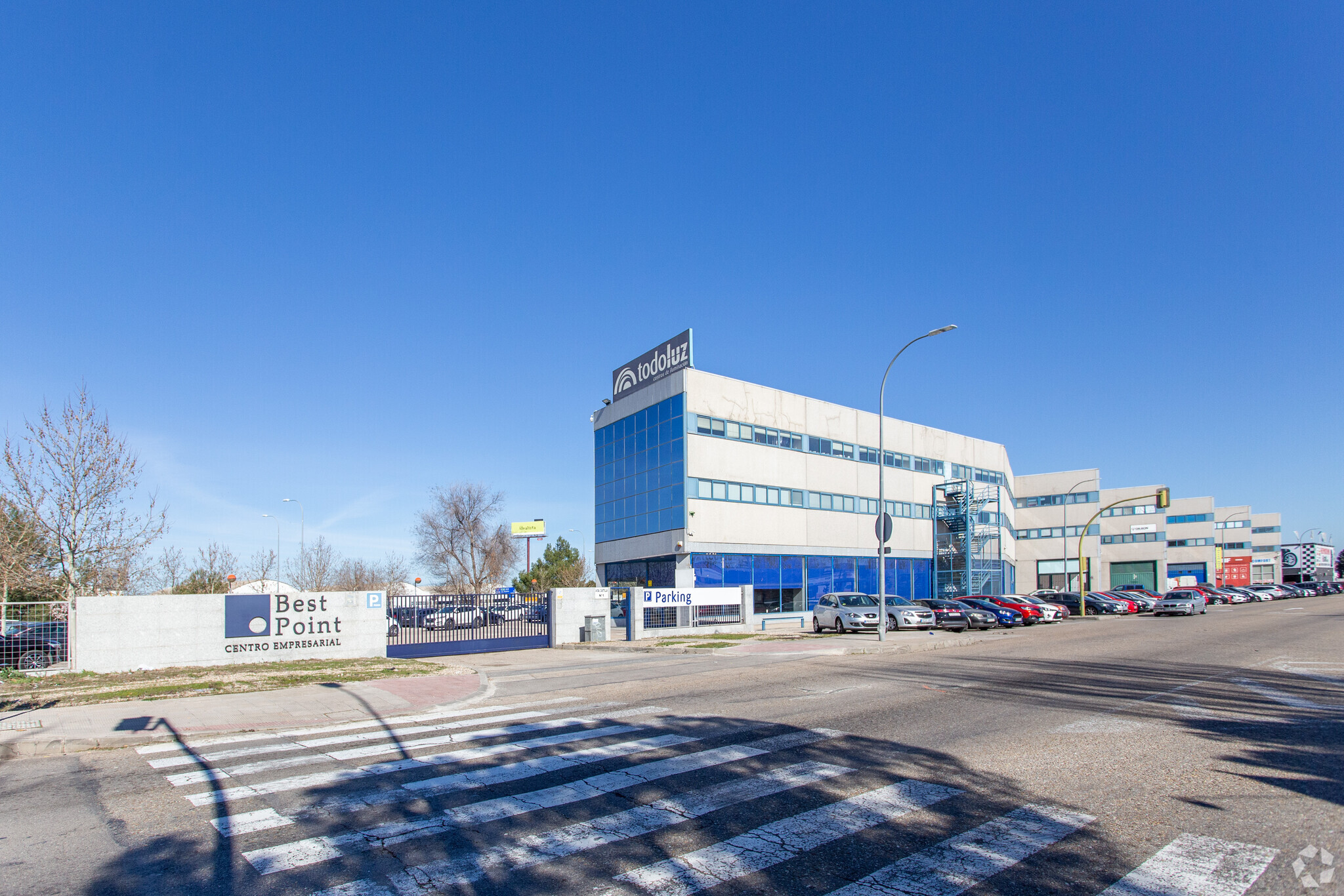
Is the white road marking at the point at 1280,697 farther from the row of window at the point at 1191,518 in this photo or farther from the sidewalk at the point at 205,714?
the row of window at the point at 1191,518

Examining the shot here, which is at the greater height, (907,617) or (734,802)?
(734,802)

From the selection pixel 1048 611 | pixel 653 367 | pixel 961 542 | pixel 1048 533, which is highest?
pixel 653 367

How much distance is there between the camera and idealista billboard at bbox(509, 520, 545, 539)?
8219cm

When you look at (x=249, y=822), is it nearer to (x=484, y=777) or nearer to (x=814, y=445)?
(x=484, y=777)

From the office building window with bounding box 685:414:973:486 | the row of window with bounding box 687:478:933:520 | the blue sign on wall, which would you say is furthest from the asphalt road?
the office building window with bounding box 685:414:973:486

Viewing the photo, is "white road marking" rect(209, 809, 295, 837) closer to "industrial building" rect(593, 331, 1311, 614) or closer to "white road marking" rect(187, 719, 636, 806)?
"white road marking" rect(187, 719, 636, 806)

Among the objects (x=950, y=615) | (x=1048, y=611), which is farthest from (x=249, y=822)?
(x=1048, y=611)

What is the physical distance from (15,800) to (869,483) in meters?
48.9

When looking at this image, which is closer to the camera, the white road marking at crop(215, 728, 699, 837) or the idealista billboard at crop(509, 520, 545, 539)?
the white road marking at crop(215, 728, 699, 837)

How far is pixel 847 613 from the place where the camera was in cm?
3102

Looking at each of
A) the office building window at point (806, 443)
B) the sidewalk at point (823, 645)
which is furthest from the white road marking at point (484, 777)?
the office building window at point (806, 443)

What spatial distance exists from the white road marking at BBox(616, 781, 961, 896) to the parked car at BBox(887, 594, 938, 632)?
25791mm

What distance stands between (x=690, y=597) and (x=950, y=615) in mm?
12030

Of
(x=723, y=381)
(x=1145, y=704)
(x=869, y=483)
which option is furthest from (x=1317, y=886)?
(x=869, y=483)
